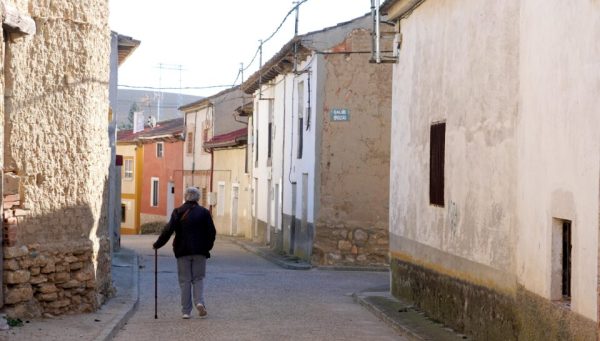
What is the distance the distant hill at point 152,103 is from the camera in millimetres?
Result: 97963

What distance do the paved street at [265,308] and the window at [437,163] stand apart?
71.6 inches

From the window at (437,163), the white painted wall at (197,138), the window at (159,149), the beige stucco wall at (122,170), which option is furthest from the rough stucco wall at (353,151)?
the beige stucco wall at (122,170)

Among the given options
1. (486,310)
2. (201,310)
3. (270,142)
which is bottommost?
(201,310)

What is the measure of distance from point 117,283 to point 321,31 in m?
10.1

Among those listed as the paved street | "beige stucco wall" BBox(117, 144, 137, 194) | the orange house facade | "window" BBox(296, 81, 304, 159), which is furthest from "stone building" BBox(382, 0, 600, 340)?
"beige stucco wall" BBox(117, 144, 137, 194)

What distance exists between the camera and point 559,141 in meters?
9.16

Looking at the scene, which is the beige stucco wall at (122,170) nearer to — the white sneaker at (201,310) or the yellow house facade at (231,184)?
the yellow house facade at (231,184)

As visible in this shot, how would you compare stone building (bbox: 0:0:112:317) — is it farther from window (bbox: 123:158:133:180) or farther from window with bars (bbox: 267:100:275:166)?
window (bbox: 123:158:133:180)

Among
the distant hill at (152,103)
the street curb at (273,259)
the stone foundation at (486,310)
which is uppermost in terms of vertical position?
the distant hill at (152,103)

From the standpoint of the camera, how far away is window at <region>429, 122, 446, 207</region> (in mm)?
14109

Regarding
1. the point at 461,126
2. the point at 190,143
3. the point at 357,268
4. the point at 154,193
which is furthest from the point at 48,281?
the point at 154,193

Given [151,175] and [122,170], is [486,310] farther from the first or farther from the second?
[122,170]

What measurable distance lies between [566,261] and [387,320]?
5398 mm

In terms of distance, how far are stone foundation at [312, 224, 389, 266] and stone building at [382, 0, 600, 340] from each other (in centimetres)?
882
